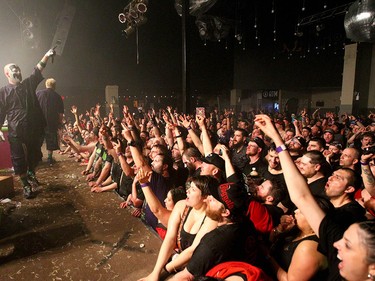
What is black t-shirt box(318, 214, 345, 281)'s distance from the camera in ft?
4.85

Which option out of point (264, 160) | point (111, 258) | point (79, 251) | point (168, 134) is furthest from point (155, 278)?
point (168, 134)

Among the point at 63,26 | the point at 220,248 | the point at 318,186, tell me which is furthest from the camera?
the point at 63,26

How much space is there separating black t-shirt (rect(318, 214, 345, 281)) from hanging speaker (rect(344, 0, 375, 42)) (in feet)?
12.5

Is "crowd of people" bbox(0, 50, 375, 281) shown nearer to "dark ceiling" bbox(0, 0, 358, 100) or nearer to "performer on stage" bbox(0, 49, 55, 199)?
"performer on stage" bbox(0, 49, 55, 199)

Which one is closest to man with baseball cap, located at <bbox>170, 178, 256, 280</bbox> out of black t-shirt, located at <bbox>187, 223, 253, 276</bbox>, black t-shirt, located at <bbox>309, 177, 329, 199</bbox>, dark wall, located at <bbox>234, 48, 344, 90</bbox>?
black t-shirt, located at <bbox>187, 223, 253, 276</bbox>

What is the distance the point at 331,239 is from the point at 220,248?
64 cm

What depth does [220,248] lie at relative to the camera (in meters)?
1.77

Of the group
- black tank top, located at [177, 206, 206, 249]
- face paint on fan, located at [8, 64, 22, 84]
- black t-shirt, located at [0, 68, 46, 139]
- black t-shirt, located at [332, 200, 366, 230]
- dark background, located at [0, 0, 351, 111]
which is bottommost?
black tank top, located at [177, 206, 206, 249]

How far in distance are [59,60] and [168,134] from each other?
34.8 feet

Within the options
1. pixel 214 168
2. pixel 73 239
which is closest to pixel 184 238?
pixel 214 168

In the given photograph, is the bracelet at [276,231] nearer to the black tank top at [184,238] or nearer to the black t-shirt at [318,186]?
the black tank top at [184,238]

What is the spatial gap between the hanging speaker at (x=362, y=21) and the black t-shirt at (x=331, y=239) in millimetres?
3807

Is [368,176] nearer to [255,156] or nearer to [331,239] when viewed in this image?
[255,156]

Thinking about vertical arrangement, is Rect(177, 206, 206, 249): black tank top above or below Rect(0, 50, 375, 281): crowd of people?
below
